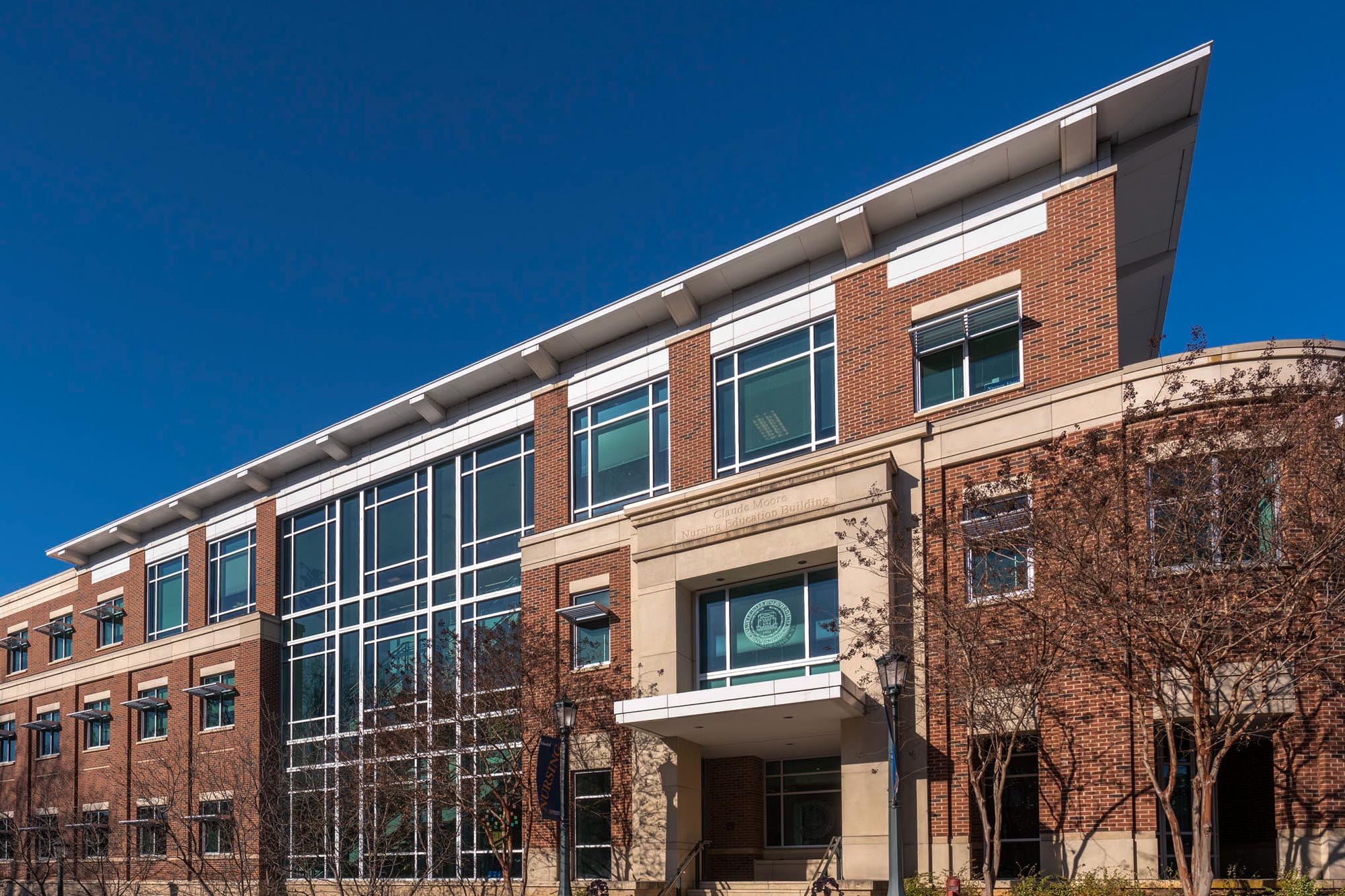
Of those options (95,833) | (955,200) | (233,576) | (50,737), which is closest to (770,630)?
(955,200)

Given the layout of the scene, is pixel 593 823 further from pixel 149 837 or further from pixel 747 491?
pixel 149 837

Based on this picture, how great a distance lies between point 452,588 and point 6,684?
88.3 ft

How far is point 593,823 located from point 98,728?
24.3 metres

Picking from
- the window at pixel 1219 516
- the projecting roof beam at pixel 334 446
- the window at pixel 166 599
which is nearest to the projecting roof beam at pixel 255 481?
the projecting roof beam at pixel 334 446

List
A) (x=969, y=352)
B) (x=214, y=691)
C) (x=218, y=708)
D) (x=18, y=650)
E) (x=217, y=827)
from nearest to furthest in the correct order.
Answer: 1. (x=969, y=352)
2. (x=217, y=827)
3. (x=214, y=691)
4. (x=218, y=708)
5. (x=18, y=650)

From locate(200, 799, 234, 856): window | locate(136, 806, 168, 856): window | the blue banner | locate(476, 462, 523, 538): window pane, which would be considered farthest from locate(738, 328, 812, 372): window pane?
locate(136, 806, 168, 856): window

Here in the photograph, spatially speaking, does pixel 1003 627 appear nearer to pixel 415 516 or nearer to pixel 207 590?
pixel 415 516

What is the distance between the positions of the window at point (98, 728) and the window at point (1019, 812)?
3226 centimetres

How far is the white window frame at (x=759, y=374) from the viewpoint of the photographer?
1009 inches

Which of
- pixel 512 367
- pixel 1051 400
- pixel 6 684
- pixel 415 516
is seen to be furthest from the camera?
pixel 6 684

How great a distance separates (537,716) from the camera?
86.8 ft

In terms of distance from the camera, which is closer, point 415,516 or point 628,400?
point 628,400

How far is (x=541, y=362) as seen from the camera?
3070 centimetres

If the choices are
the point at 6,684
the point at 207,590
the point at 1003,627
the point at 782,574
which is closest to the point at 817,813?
the point at 782,574
